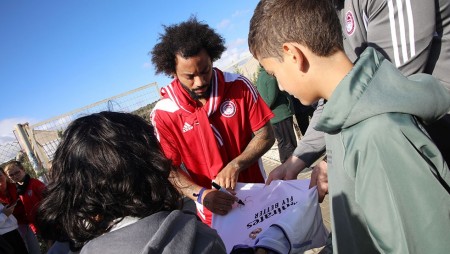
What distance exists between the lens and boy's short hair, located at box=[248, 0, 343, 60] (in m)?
1.26

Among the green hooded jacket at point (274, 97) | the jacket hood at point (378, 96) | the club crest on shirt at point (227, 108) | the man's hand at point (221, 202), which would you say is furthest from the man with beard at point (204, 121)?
the green hooded jacket at point (274, 97)

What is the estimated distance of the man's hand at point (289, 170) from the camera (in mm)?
2031

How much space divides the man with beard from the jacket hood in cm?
130

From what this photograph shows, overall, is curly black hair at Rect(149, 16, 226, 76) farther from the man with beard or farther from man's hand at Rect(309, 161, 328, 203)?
man's hand at Rect(309, 161, 328, 203)

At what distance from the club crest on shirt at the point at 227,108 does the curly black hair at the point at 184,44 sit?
0.43 metres

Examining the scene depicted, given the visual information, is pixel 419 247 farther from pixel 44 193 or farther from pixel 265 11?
pixel 44 193

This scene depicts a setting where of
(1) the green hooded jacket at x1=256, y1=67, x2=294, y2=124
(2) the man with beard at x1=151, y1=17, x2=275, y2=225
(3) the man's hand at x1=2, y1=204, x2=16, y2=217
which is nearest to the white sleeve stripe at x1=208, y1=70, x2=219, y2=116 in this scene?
(2) the man with beard at x1=151, y1=17, x2=275, y2=225

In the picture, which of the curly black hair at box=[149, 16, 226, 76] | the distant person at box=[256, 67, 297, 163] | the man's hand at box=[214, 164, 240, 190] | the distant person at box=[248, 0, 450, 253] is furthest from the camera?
the distant person at box=[256, 67, 297, 163]

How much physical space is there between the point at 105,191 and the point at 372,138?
894 mm

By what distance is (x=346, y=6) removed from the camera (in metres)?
1.79

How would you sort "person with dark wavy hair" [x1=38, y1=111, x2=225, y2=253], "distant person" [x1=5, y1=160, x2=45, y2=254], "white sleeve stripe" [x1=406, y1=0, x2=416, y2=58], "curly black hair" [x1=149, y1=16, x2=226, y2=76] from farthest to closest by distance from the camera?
"distant person" [x1=5, y1=160, x2=45, y2=254] < "curly black hair" [x1=149, y1=16, x2=226, y2=76] < "white sleeve stripe" [x1=406, y1=0, x2=416, y2=58] < "person with dark wavy hair" [x1=38, y1=111, x2=225, y2=253]

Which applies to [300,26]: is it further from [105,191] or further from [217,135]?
[217,135]

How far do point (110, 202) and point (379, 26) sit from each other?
55.8 inches

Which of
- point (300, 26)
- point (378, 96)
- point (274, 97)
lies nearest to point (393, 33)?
point (300, 26)
